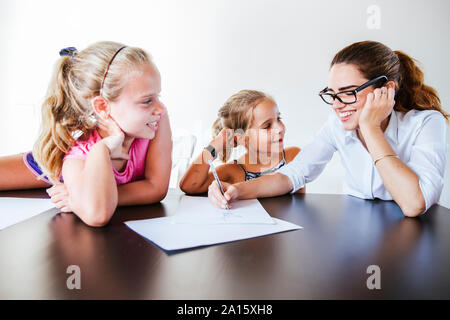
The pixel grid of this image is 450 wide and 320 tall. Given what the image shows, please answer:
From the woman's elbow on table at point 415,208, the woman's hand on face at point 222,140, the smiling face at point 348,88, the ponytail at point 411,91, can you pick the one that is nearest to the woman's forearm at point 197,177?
the woman's hand on face at point 222,140

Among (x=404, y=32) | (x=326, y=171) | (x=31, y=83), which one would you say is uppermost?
(x=404, y=32)

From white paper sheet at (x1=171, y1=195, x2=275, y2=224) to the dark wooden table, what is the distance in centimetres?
10

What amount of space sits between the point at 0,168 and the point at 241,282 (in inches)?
45.0

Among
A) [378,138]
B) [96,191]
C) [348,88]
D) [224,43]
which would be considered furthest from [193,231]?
[224,43]

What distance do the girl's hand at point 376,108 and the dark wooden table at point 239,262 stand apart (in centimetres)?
37

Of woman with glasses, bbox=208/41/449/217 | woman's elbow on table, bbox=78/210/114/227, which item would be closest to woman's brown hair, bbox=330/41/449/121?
woman with glasses, bbox=208/41/449/217

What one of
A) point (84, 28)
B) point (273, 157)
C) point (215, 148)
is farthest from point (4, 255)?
point (84, 28)

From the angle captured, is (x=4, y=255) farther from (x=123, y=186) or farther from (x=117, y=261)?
(x=123, y=186)

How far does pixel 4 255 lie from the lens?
55cm

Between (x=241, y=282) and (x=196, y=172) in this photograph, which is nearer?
(x=241, y=282)

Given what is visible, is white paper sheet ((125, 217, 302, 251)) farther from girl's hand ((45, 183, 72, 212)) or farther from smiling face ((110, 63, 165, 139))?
smiling face ((110, 63, 165, 139))

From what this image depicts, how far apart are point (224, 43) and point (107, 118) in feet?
6.58

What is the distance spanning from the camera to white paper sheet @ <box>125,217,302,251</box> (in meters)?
0.61

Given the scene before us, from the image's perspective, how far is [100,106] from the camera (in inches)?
40.9
